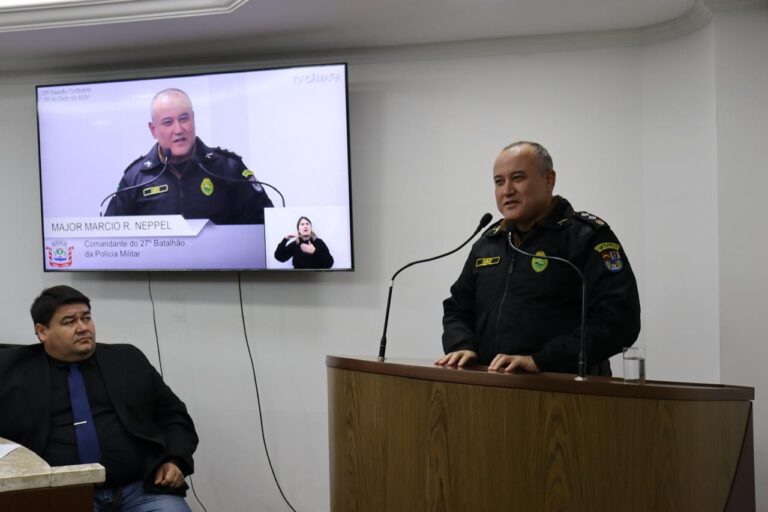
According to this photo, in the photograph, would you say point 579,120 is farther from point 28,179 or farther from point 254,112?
point 28,179

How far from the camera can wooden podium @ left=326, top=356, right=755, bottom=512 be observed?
1.90m

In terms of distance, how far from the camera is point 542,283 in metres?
2.61

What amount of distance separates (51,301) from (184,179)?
116cm

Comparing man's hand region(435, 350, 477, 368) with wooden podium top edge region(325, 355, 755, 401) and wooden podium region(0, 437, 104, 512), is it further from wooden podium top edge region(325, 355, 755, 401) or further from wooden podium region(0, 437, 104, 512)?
wooden podium region(0, 437, 104, 512)

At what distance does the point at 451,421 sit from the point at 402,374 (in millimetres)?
185

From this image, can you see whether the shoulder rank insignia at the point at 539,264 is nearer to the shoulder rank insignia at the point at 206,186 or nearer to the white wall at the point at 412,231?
the white wall at the point at 412,231

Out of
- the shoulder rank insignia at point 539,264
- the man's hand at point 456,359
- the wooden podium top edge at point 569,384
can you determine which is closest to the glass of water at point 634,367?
the wooden podium top edge at point 569,384

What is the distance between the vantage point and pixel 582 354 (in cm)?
210

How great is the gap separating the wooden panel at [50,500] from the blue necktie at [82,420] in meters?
0.87

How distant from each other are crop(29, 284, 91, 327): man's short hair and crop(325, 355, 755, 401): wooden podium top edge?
1624 millimetres

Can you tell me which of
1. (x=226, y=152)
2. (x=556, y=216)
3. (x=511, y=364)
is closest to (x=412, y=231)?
(x=226, y=152)

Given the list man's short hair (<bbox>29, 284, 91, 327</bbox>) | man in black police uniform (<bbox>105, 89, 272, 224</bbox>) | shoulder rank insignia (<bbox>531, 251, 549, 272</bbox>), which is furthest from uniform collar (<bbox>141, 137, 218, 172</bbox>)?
shoulder rank insignia (<bbox>531, 251, 549, 272</bbox>)

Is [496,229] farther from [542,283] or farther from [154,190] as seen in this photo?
[154,190]

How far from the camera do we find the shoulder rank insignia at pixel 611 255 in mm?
2516
